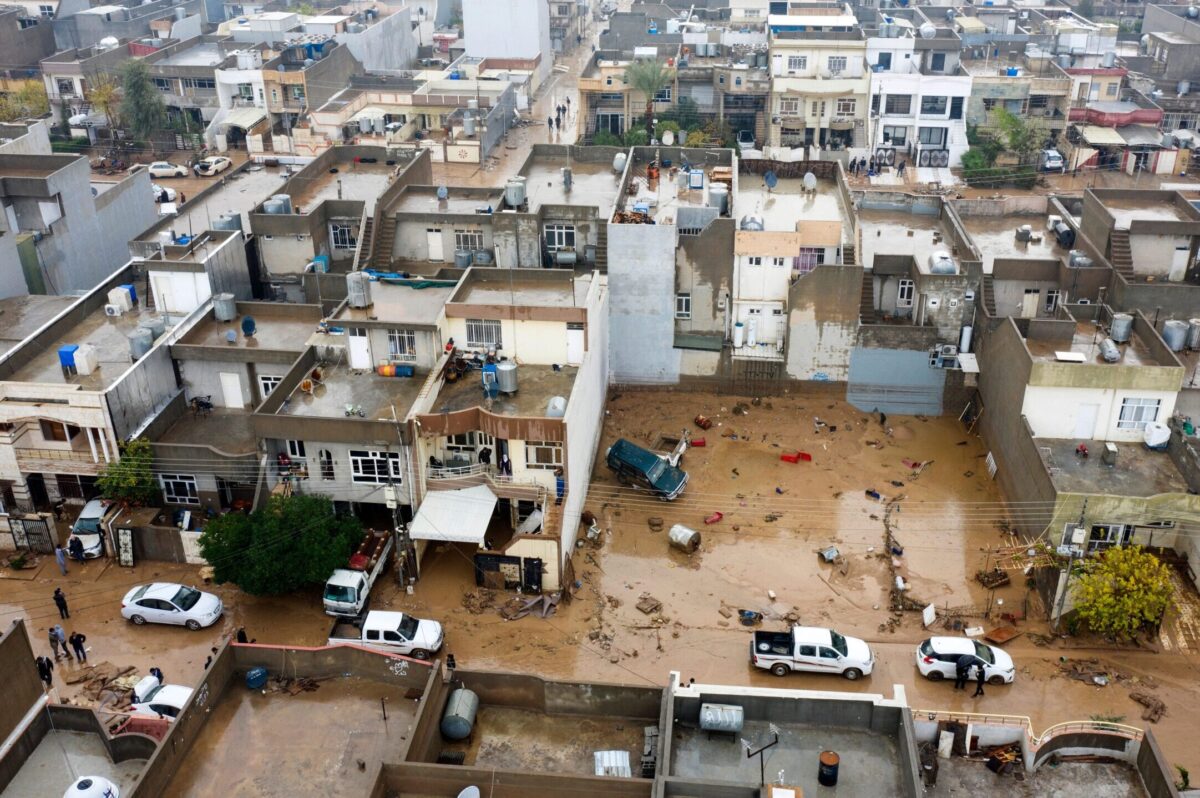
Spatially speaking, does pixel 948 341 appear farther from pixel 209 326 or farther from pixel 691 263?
pixel 209 326

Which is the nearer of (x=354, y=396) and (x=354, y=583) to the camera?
(x=354, y=583)

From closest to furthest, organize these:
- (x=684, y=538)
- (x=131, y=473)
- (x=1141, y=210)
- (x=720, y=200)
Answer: (x=131, y=473)
(x=684, y=538)
(x=720, y=200)
(x=1141, y=210)

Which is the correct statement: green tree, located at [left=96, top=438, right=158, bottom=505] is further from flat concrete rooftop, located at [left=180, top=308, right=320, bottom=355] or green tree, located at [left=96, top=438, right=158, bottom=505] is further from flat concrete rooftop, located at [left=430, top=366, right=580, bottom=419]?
flat concrete rooftop, located at [left=430, top=366, right=580, bottom=419]

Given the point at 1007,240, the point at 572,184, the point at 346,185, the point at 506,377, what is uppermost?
the point at 572,184

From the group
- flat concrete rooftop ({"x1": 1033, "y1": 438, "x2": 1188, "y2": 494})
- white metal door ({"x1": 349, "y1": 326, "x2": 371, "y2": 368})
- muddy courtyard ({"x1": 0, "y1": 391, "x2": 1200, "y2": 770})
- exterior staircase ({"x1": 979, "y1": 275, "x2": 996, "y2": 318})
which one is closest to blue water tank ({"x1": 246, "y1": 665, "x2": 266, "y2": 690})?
muddy courtyard ({"x1": 0, "y1": 391, "x2": 1200, "y2": 770})

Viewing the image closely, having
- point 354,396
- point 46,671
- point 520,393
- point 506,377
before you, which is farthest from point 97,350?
point 520,393

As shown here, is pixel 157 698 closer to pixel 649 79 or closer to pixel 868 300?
pixel 868 300

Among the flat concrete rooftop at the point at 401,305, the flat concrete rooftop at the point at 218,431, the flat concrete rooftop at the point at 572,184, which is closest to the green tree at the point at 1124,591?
the flat concrete rooftop at the point at 401,305
